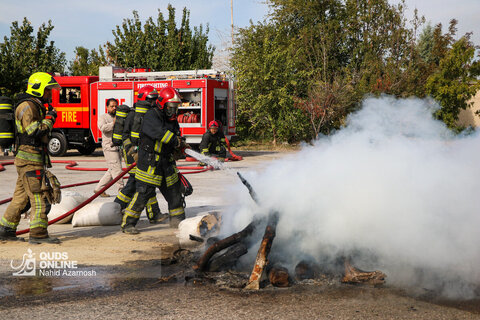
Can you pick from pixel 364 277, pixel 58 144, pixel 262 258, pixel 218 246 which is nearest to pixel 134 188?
pixel 218 246

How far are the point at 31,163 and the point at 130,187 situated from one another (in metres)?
1.67

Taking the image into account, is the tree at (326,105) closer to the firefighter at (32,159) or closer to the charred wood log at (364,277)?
the firefighter at (32,159)

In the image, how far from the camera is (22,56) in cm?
2341

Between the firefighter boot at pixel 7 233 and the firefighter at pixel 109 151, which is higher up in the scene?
the firefighter at pixel 109 151

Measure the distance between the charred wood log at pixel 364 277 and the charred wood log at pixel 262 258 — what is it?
2.29 feet

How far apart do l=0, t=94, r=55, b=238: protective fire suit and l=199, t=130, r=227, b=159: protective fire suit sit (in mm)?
8246

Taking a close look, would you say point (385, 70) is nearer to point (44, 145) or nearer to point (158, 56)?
point (158, 56)

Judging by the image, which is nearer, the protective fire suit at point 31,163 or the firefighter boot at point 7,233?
the protective fire suit at point 31,163

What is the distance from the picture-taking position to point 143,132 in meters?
5.94

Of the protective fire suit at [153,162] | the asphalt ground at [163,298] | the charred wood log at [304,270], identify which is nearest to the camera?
the asphalt ground at [163,298]

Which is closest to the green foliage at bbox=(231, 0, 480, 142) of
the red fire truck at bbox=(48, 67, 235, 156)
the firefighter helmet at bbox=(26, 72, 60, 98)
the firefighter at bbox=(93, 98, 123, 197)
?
the red fire truck at bbox=(48, 67, 235, 156)

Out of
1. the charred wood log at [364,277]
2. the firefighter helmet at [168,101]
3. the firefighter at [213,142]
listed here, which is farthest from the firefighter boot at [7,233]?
A: the firefighter at [213,142]

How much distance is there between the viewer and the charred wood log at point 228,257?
14.5ft

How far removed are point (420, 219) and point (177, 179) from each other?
3.15 m
